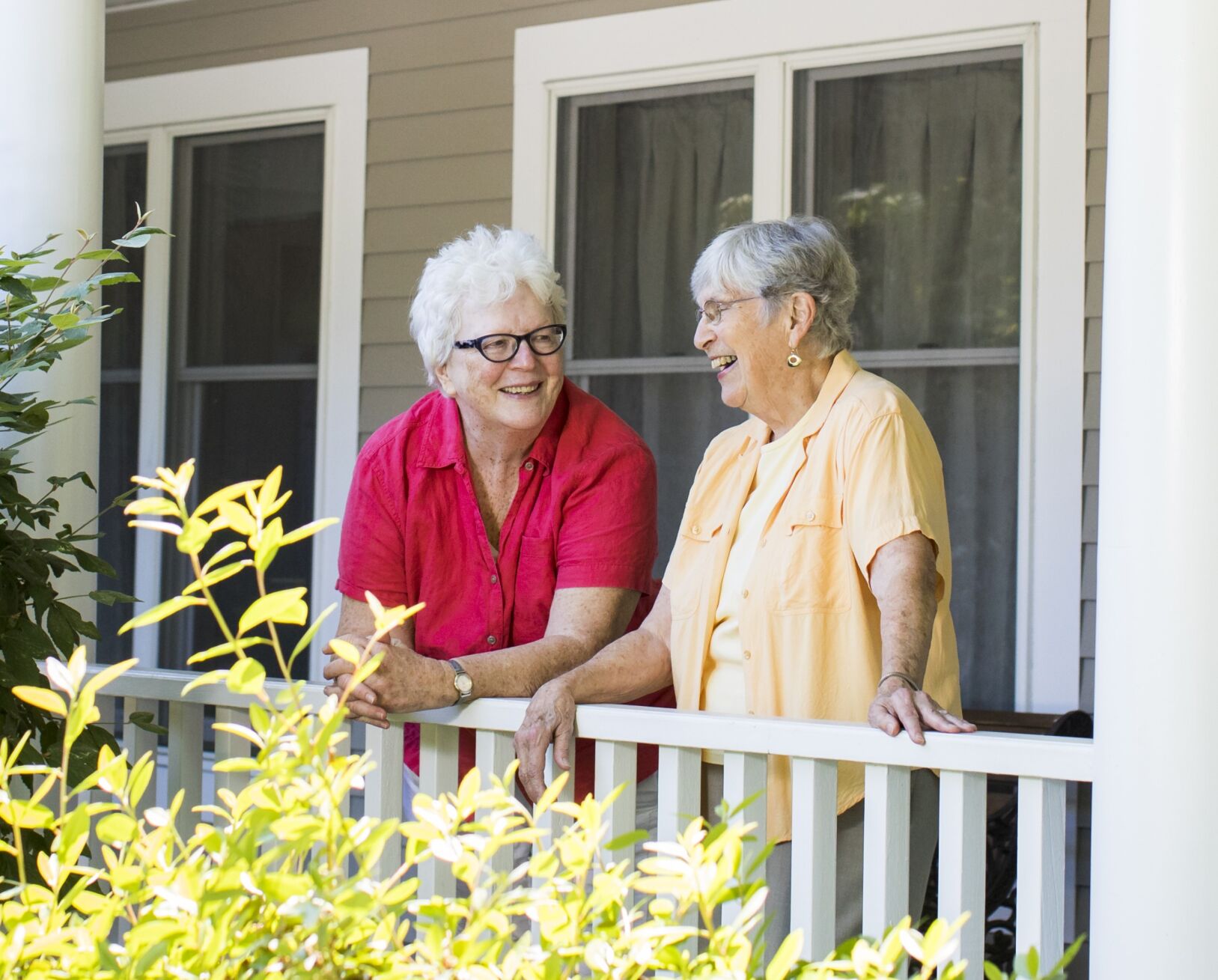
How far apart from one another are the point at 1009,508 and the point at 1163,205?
2141 millimetres

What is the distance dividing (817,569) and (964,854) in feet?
1.48

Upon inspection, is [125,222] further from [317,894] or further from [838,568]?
[317,894]

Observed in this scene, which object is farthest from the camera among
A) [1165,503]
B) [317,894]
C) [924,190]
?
[924,190]

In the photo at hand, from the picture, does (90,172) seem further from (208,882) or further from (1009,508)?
(1009,508)

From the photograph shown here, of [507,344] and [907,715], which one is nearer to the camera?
[907,715]

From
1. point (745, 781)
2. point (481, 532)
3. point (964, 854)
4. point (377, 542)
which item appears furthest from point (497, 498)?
point (964, 854)

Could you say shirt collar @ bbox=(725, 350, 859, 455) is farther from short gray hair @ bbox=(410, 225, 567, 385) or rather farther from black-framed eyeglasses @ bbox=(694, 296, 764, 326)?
short gray hair @ bbox=(410, 225, 567, 385)

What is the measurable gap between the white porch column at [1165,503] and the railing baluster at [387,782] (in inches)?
43.2

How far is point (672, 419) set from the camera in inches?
157

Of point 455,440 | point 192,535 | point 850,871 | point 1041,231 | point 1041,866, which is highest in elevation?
point 1041,231

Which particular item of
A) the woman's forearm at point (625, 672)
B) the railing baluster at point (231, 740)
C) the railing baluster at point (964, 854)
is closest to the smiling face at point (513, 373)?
the woman's forearm at point (625, 672)

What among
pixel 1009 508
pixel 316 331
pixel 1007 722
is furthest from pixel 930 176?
pixel 316 331

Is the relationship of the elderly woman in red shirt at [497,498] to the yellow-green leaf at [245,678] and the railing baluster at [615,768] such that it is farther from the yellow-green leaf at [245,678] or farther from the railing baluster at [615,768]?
the yellow-green leaf at [245,678]

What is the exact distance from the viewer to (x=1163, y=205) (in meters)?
1.49
